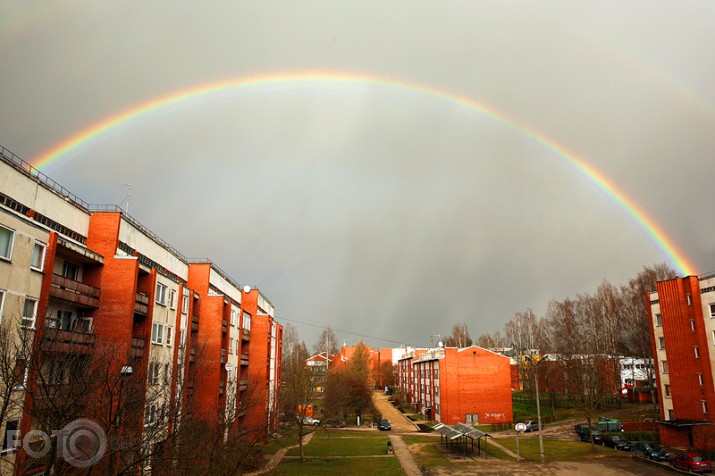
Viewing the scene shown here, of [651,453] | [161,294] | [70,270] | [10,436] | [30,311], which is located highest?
[70,270]

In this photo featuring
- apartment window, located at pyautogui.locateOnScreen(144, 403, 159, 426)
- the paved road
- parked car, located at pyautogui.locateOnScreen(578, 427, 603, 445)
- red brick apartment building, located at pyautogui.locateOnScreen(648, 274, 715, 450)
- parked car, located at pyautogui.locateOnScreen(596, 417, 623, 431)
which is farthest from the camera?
the paved road

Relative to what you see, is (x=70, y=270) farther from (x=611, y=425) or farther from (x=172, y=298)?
(x=611, y=425)

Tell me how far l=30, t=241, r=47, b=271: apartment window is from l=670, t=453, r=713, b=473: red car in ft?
142

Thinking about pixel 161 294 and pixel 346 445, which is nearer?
pixel 161 294

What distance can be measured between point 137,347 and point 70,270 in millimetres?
5707

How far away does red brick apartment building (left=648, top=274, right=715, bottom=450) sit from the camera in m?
46.5

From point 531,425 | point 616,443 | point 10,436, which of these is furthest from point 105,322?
point 531,425

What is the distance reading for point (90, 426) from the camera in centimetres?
1593

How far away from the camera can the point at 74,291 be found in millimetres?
24031

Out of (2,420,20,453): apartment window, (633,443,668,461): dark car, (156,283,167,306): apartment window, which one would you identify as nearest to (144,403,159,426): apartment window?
(2,420,20,453): apartment window

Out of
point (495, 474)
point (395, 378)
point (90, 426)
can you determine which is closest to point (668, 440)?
point (495, 474)

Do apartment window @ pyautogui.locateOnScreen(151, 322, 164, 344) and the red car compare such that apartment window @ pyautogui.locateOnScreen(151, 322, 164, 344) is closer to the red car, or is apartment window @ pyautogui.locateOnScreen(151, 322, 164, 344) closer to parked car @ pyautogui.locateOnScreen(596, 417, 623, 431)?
the red car

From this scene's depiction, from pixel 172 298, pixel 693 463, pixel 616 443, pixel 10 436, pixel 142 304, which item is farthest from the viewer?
pixel 616 443

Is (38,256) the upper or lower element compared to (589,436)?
upper
